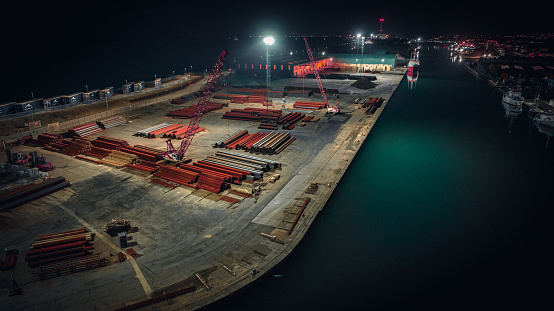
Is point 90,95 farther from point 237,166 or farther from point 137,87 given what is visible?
point 237,166

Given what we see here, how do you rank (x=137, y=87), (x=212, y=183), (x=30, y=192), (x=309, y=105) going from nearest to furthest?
1. (x=30, y=192)
2. (x=212, y=183)
3. (x=309, y=105)
4. (x=137, y=87)

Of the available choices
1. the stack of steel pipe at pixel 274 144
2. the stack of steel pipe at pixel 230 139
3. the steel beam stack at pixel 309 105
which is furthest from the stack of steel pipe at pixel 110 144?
the steel beam stack at pixel 309 105

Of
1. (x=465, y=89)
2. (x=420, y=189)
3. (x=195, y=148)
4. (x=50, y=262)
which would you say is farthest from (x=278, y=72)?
(x=50, y=262)

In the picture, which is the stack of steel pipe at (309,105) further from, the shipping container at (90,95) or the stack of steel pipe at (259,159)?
the shipping container at (90,95)

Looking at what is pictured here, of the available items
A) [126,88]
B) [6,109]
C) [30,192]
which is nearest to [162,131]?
[30,192]

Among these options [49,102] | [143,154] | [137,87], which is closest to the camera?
[143,154]

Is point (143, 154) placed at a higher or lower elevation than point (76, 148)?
lower

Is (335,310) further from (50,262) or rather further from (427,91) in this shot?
(427,91)

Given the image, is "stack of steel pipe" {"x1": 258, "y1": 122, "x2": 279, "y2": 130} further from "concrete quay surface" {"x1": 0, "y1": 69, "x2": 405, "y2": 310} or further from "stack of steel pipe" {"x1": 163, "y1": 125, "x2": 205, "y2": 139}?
"stack of steel pipe" {"x1": 163, "y1": 125, "x2": 205, "y2": 139}
